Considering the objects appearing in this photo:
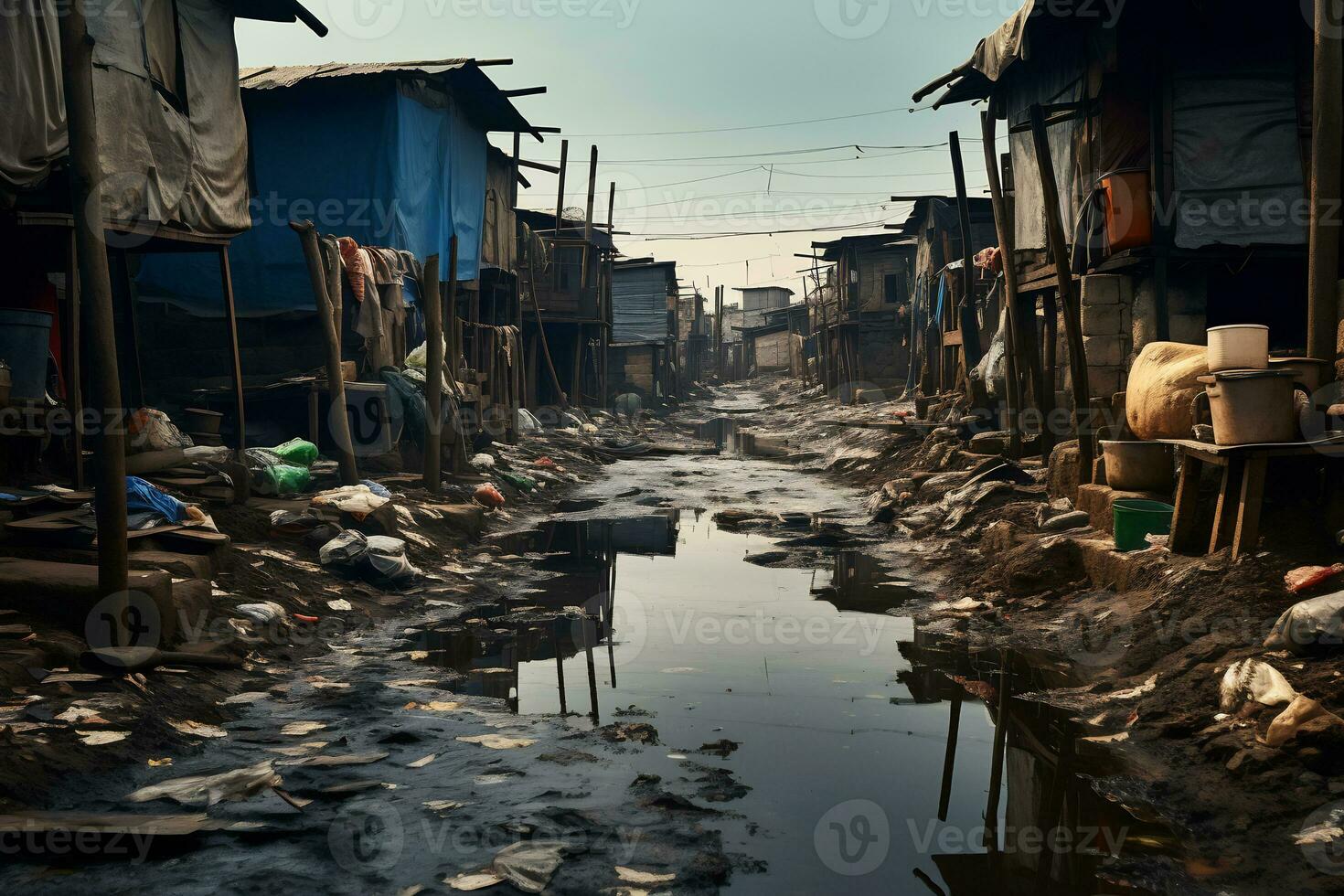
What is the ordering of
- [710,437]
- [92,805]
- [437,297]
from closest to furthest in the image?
[92,805] < [437,297] < [710,437]

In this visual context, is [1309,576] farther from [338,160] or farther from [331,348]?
[338,160]

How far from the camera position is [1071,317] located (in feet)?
27.6

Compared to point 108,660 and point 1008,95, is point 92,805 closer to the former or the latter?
point 108,660

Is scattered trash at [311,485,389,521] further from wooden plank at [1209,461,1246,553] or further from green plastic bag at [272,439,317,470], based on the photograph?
wooden plank at [1209,461,1246,553]

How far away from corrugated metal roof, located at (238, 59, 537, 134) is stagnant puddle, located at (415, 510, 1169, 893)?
8.47 metres

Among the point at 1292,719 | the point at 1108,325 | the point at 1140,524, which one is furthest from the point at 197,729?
the point at 1108,325

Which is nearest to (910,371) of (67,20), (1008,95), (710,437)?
(710,437)

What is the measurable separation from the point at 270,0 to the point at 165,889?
29.3 ft

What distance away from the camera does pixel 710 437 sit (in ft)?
81.6

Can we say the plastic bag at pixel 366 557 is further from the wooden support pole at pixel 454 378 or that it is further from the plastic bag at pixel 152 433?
the wooden support pole at pixel 454 378

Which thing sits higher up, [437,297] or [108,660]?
[437,297]

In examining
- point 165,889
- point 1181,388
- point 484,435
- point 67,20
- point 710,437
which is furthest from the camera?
point 710,437

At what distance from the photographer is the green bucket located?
248 inches

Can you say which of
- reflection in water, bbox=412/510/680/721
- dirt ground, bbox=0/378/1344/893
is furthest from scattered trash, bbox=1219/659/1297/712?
reflection in water, bbox=412/510/680/721
